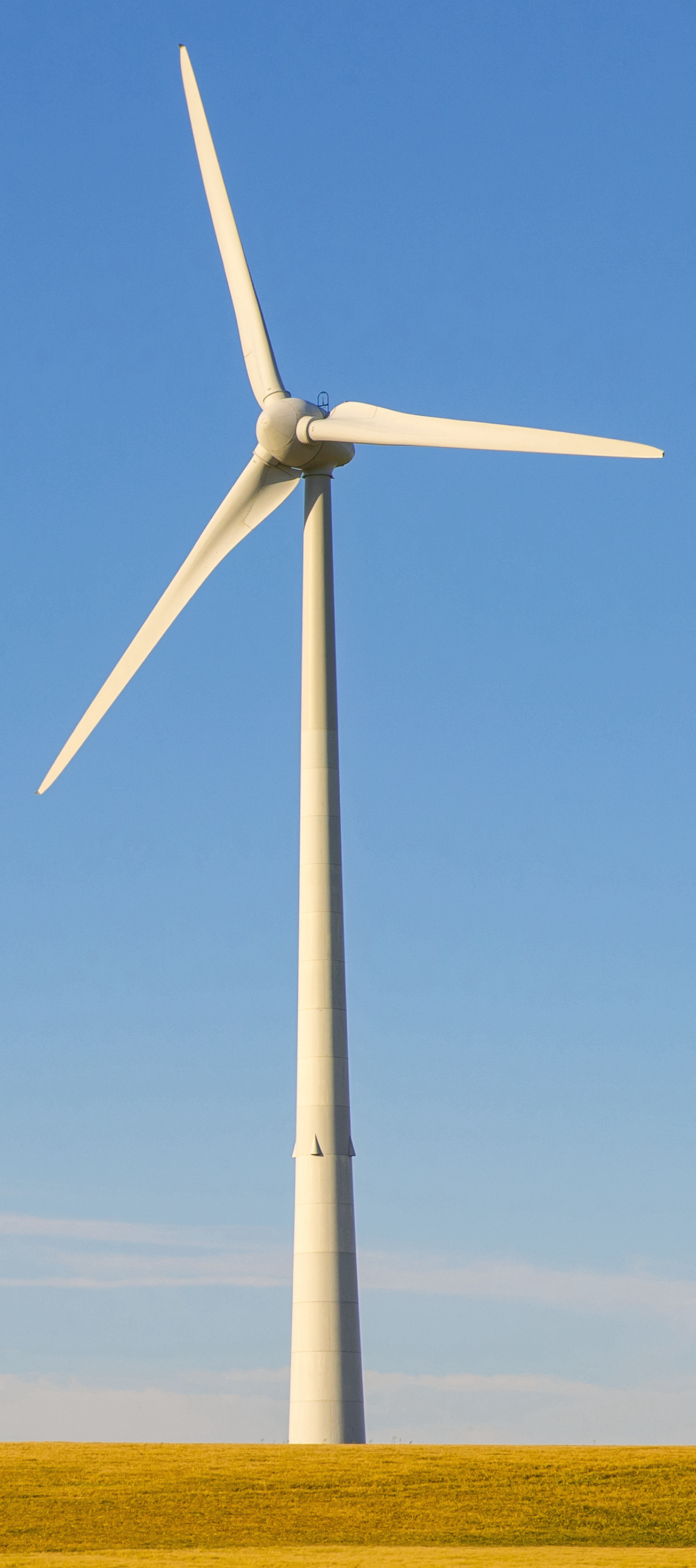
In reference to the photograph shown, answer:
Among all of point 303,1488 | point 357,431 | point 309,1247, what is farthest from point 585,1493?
point 357,431

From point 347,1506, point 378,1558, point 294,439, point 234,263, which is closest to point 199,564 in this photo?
point 294,439

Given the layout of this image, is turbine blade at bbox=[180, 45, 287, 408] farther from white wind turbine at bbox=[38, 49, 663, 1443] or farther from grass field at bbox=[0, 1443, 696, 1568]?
grass field at bbox=[0, 1443, 696, 1568]

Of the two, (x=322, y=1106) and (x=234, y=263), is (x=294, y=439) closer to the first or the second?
(x=234, y=263)

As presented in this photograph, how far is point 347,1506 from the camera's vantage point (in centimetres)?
3922

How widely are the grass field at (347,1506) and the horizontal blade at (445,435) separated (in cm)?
2286

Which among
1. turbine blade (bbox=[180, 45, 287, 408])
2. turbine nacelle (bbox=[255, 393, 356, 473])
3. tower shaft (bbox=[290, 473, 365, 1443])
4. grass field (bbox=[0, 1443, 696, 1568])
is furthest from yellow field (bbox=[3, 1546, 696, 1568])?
turbine blade (bbox=[180, 45, 287, 408])

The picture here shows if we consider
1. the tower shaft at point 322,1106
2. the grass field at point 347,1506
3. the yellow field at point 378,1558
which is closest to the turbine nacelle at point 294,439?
the tower shaft at point 322,1106

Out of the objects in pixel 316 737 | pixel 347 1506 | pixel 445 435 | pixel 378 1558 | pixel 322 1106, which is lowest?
pixel 378 1558

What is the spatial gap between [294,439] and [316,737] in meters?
9.03

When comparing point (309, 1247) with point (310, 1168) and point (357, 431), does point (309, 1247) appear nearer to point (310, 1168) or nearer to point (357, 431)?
point (310, 1168)

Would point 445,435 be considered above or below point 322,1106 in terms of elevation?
above

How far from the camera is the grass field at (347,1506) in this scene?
35500 millimetres

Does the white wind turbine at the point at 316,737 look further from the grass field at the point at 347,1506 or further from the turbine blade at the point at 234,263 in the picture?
the grass field at the point at 347,1506

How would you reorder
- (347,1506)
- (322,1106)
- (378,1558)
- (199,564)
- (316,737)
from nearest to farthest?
1. (378,1558)
2. (347,1506)
3. (322,1106)
4. (316,737)
5. (199,564)
